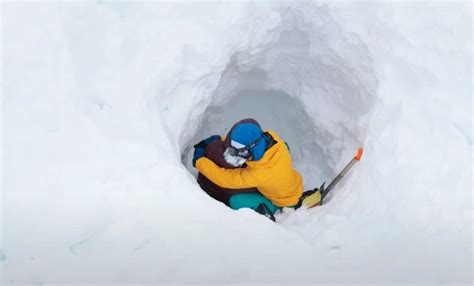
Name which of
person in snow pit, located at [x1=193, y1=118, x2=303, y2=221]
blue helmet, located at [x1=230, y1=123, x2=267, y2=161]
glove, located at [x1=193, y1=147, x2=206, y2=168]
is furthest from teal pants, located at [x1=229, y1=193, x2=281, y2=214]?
blue helmet, located at [x1=230, y1=123, x2=267, y2=161]

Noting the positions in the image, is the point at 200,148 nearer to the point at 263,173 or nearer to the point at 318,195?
the point at 263,173

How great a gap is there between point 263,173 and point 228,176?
31 centimetres

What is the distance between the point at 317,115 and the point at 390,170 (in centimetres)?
185

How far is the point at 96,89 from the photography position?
11.2 feet

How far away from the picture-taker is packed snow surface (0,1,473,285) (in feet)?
9.42

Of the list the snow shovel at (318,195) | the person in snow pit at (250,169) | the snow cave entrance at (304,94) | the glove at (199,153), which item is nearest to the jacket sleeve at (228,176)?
the person in snow pit at (250,169)

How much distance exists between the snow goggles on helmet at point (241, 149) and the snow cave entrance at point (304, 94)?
1.88ft

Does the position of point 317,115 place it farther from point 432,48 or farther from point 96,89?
point 96,89

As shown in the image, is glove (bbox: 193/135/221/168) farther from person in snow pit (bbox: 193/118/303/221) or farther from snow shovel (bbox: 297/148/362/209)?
snow shovel (bbox: 297/148/362/209)

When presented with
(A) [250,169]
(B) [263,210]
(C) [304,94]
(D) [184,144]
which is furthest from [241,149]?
(C) [304,94]

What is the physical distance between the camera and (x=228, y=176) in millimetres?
4141

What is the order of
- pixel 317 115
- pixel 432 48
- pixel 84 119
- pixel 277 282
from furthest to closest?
1. pixel 317 115
2. pixel 432 48
3. pixel 84 119
4. pixel 277 282

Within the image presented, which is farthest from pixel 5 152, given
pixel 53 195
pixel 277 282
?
pixel 277 282

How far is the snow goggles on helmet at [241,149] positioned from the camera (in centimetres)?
390
